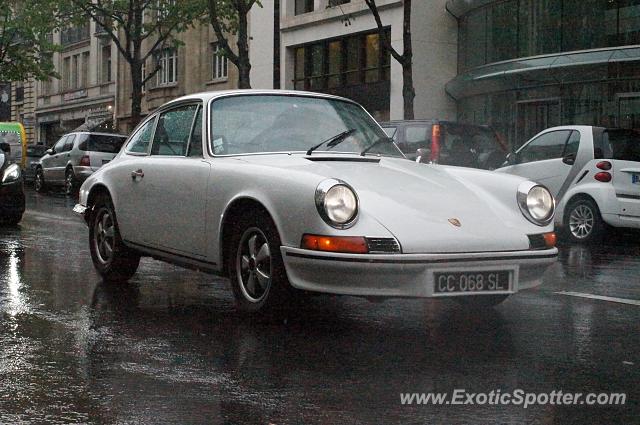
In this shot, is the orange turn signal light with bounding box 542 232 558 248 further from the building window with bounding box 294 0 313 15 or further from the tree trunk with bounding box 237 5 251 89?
the building window with bounding box 294 0 313 15

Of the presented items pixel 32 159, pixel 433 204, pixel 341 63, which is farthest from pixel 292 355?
pixel 341 63

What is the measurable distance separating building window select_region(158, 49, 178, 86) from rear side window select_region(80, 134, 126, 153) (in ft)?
59.2

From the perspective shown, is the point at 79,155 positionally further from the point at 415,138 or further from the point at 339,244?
the point at 339,244

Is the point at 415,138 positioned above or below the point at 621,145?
above

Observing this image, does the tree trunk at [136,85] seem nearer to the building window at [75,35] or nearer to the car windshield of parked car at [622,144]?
the car windshield of parked car at [622,144]

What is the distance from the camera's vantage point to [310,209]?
5.80 metres

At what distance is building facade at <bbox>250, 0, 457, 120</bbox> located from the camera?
3297cm

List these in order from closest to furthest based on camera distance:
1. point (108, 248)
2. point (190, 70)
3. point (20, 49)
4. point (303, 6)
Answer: point (108, 248), point (303, 6), point (20, 49), point (190, 70)

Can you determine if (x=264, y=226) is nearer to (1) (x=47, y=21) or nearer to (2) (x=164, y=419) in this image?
(2) (x=164, y=419)

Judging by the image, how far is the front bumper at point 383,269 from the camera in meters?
5.62

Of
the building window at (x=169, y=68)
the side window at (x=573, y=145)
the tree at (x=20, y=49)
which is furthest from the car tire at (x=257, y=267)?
the building window at (x=169, y=68)

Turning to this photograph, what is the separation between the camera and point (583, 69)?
25953mm

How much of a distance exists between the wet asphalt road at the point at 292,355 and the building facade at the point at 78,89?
44.7m

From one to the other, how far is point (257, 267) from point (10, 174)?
898 cm
